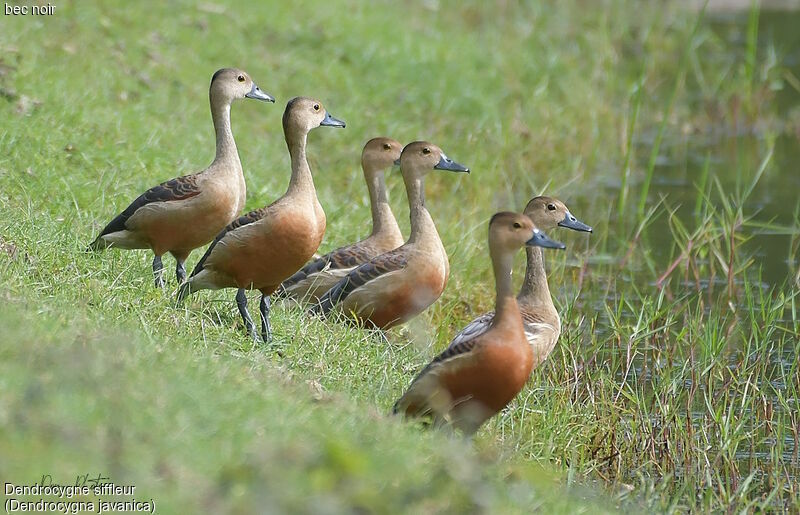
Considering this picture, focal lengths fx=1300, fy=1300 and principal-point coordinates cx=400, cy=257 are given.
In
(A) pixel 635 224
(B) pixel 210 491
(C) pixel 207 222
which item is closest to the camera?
(B) pixel 210 491

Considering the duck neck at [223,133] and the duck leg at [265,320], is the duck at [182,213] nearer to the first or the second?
the duck neck at [223,133]

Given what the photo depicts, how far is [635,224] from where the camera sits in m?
11.6

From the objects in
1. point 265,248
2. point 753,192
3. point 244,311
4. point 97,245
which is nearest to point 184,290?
point 244,311

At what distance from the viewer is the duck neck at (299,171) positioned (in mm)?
7188

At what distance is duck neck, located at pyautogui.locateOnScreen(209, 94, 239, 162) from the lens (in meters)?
7.70

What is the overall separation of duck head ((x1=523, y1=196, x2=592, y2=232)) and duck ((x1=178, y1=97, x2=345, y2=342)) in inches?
54.3

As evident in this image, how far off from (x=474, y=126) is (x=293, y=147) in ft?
18.1

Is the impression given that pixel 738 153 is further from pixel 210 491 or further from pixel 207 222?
pixel 210 491

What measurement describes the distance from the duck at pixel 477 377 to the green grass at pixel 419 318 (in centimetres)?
17

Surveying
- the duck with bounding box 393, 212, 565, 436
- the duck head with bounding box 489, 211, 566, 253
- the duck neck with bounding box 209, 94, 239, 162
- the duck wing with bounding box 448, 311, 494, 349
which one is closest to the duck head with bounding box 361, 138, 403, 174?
the duck neck with bounding box 209, 94, 239, 162

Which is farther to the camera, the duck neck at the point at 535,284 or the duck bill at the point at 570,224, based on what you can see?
the duck bill at the point at 570,224

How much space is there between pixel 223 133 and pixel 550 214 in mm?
2025

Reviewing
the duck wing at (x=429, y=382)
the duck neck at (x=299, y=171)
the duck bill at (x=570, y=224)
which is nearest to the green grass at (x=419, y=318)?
the duck wing at (x=429, y=382)

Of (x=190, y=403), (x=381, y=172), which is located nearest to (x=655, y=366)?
(x=381, y=172)
